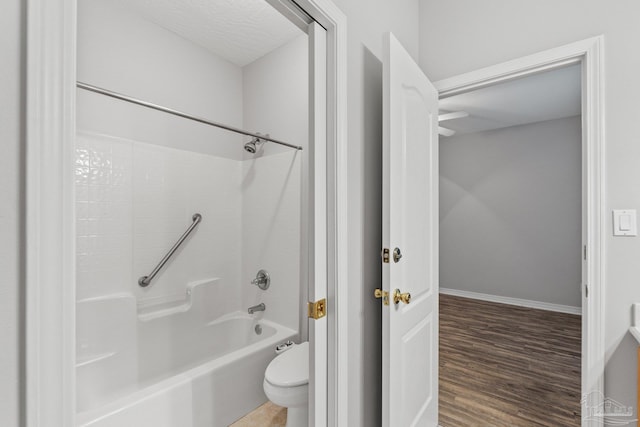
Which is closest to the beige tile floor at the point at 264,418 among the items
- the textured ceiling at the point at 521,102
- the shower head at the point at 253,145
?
the shower head at the point at 253,145

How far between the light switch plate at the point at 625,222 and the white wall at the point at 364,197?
1.03 metres

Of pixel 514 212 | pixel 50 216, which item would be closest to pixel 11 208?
pixel 50 216

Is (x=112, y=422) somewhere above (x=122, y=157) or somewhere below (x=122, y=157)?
below

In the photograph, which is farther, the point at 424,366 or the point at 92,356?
the point at 92,356

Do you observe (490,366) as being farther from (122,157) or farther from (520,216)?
(122,157)

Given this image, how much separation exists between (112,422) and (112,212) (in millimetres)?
1232

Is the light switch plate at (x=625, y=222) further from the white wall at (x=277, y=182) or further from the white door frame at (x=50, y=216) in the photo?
the white door frame at (x=50, y=216)

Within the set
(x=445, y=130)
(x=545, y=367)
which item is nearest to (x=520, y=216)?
(x=445, y=130)

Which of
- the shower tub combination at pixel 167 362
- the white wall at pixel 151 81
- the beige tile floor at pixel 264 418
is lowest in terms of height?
the beige tile floor at pixel 264 418

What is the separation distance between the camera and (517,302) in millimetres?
4316

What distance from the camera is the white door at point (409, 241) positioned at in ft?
3.96

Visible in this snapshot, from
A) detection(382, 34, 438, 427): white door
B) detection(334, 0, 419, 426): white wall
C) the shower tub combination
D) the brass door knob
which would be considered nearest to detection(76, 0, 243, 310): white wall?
the shower tub combination

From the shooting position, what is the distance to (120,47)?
2.02 m

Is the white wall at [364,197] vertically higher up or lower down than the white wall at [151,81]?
lower down
